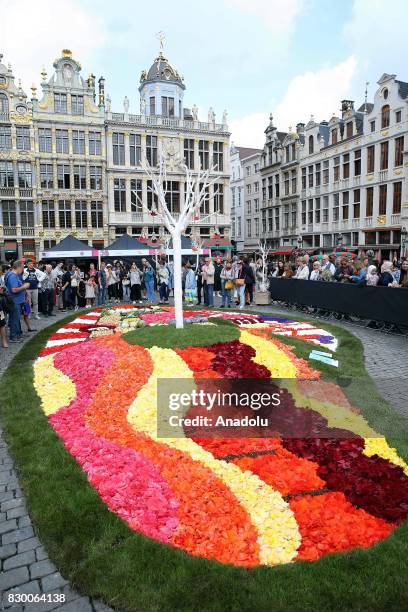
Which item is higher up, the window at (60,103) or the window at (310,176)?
the window at (60,103)

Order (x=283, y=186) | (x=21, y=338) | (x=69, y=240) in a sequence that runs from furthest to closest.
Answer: (x=283, y=186)
(x=69, y=240)
(x=21, y=338)

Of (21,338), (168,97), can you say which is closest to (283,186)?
(168,97)

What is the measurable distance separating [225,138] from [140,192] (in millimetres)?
13373

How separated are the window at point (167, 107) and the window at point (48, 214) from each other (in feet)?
58.6

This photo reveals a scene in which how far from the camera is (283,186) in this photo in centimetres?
6362

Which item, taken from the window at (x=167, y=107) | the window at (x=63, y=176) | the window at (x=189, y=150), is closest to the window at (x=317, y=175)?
the window at (x=189, y=150)

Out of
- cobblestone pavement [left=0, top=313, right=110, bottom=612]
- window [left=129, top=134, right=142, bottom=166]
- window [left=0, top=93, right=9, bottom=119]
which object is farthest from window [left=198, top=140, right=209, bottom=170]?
cobblestone pavement [left=0, top=313, right=110, bottom=612]

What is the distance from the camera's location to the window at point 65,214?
51.0m

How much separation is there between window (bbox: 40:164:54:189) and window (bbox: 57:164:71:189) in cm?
74

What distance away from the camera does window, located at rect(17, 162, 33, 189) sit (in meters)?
49.0

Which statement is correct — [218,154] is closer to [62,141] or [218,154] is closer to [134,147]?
[134,147]

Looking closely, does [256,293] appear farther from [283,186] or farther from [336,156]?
[283,186]

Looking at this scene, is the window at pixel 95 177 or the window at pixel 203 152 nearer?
the window at pixel 95 177

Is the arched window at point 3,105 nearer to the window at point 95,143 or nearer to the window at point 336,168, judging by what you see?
the window at point 95,143
